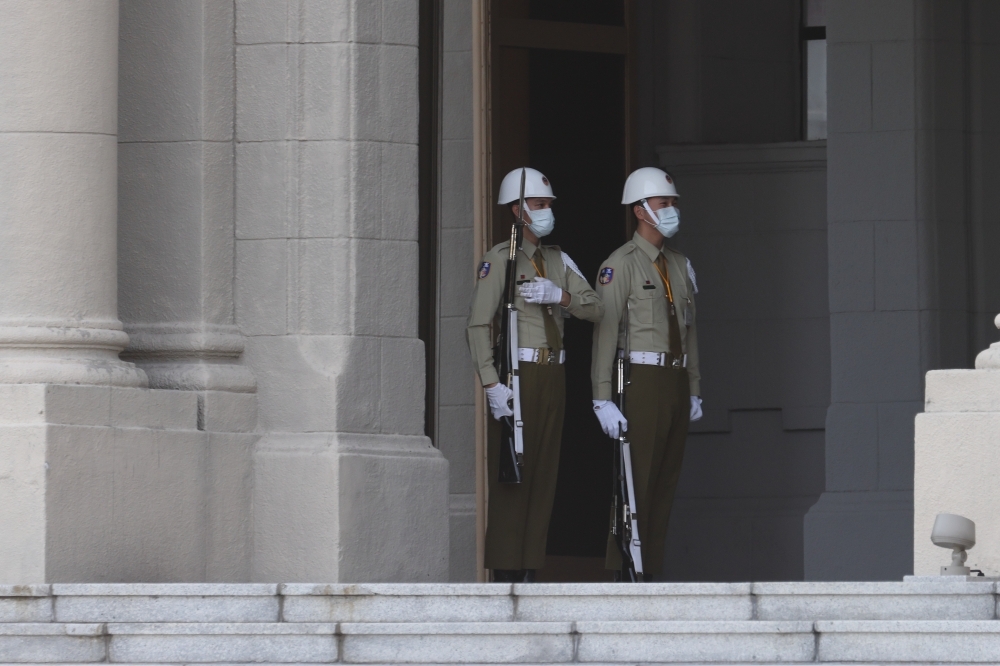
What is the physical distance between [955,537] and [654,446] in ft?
8.91

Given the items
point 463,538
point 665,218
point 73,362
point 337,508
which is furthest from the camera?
point 463,538

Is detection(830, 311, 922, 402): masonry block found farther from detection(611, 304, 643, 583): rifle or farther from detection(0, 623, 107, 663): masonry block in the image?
detection(0, 623, 107, 663): masonry block

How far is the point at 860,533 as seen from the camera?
11039 millimetres

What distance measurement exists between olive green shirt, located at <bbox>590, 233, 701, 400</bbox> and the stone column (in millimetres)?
2434

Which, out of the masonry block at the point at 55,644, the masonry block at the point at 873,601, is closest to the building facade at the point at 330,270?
the masonry block at the point at 55,644

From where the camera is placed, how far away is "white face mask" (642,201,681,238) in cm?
977

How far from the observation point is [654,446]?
9633mm

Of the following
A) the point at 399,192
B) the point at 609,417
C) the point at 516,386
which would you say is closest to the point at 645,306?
the point at 609,417

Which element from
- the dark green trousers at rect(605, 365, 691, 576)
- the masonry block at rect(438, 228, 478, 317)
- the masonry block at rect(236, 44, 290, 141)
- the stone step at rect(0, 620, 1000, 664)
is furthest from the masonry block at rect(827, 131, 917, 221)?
the stone step at rect(0, 620, 1000, 664)

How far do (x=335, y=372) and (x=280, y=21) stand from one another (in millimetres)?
1392

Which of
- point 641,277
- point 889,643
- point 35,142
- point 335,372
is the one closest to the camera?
point 889,643

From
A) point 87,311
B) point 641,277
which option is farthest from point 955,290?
point 87,311

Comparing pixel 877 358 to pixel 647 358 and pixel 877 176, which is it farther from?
pixel 647 358

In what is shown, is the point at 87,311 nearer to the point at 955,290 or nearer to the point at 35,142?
the point at 35,142
